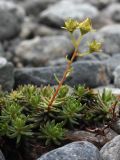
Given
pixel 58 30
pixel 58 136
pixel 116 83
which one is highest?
pixel 58 136

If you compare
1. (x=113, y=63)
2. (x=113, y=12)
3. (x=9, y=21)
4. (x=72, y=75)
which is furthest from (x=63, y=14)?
(x=72, y=75)

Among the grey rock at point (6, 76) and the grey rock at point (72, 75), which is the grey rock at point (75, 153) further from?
the grey rock at point (6, 76)

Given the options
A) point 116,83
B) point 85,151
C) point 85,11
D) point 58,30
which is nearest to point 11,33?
point 58,30

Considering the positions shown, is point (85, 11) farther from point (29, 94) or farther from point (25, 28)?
point (29, 94)

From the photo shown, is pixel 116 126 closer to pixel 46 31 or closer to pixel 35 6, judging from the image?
pixel 46 31

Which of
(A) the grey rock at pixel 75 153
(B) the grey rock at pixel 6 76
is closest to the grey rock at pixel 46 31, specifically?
(B) the grey rock at pixel 6 76

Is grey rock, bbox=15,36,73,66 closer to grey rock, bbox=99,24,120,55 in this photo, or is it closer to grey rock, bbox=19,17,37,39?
grey rock, bbox=99,24,120,55

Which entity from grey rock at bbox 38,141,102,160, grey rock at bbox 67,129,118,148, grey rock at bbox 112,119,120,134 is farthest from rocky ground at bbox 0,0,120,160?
grey rock at bbox 112,119,120,134
